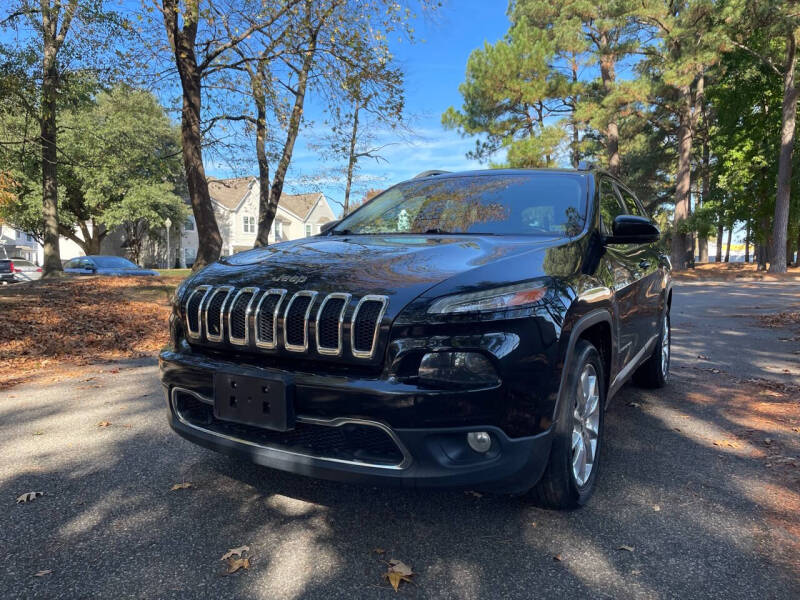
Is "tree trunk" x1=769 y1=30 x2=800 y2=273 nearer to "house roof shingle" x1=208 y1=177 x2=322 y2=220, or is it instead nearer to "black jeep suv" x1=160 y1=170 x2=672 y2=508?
"black jeep suv" x1=160 y1=170 x2=672 y2=508

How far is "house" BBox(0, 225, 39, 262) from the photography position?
2111 inches

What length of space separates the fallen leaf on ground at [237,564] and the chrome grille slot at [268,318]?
33.5 inches

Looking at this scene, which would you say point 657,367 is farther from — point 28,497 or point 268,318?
point 28,497

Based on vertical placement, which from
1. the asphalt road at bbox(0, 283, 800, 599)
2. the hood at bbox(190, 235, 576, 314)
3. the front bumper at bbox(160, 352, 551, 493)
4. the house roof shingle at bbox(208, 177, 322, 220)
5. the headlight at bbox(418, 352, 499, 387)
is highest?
the house roof shingle at bbox(208, 177, 322, 220)

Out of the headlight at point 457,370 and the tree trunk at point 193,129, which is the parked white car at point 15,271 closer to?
the tree trunk at point 193,129

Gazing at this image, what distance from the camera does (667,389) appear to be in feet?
15.9

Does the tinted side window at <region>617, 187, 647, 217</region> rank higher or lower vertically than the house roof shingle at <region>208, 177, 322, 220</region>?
lower

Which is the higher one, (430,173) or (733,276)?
(430,173)

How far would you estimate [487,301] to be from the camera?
6.84ft

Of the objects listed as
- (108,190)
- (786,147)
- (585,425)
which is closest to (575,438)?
(585,425)

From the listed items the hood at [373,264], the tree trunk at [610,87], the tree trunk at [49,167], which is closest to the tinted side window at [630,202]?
the hood at [373,264]

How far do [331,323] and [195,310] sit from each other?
0.81m

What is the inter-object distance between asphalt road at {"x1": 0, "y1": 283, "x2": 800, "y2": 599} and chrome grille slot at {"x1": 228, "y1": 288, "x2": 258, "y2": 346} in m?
0.85

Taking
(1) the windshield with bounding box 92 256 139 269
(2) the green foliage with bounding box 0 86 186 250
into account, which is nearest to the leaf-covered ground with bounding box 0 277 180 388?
(1) the windshield with bounding box 92 256 139 269
